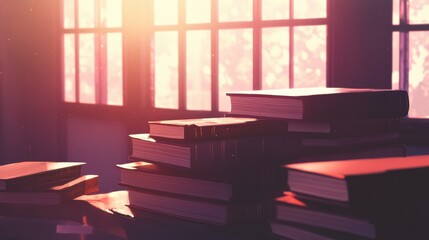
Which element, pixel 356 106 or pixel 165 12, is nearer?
pixel 356 106

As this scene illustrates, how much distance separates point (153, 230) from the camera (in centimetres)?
171

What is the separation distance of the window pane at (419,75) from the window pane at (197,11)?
43.6 inches

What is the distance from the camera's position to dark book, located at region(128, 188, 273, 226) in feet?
5.32

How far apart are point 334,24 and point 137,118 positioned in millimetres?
1266

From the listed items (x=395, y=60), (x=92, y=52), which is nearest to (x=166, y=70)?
(x=92, y=52)

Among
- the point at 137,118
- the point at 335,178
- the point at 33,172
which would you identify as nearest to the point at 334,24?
the point at 137,118

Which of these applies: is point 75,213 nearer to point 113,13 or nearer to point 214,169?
point 214,169

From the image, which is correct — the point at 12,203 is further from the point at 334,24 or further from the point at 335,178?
the point at 334,24

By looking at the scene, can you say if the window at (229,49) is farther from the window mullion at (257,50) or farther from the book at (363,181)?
the book at (363,181)

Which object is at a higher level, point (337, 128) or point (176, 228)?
→ point (337, 128)

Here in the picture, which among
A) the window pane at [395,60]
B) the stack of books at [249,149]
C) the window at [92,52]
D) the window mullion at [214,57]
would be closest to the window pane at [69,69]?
the window at [92,52]

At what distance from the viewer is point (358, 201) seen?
128 cm

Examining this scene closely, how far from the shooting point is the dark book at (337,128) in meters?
1.69

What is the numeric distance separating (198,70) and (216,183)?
2.02 m
